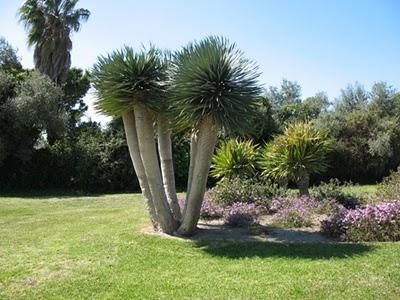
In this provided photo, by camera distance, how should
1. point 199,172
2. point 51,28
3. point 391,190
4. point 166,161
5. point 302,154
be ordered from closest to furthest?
point 199,172
point 166,161
point 391,190
point 302,154
point 51,28

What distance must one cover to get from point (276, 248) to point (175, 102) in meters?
3.00

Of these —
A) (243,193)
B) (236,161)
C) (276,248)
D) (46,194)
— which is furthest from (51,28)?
(276,248)

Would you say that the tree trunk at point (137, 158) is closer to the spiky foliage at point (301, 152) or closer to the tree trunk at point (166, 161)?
the tree trunk at point (166, 161)

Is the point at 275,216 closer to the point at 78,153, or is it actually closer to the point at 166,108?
the point at 166,108

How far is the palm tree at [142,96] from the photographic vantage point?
28.5 ft

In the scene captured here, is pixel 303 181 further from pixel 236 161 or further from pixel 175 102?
pixel 175 102

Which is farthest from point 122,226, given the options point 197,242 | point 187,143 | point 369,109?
point 369,109

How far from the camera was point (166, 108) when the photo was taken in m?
8.80

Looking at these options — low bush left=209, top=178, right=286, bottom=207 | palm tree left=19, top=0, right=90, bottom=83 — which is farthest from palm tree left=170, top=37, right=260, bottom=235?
palm tree left=19, top=0, right=90, bottom=83

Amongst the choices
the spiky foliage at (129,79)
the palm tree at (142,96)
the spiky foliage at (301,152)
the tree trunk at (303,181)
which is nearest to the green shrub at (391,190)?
the spiky foliage at (301,152)

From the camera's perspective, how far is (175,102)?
8.39m

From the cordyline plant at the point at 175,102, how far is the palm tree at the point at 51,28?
1951 centimetres

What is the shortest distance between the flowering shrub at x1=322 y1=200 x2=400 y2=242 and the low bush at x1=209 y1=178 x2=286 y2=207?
328 centimetres

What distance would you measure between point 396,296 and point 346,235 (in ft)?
10.1
